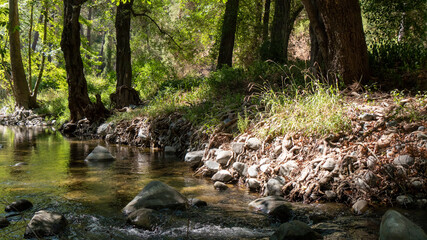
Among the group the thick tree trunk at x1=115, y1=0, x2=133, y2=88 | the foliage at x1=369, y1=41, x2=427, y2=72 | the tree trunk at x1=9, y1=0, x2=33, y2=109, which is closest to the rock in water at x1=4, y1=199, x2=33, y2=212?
the foliage at x1=369, y1=41, x2=427, y2=72

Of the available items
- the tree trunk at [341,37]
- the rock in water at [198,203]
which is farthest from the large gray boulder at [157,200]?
the tree trunk at [341,37]

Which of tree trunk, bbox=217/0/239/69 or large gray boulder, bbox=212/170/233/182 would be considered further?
tree trunk, bbox=217/0/239/69

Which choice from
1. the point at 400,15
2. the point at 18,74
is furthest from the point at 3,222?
the point at 18,74

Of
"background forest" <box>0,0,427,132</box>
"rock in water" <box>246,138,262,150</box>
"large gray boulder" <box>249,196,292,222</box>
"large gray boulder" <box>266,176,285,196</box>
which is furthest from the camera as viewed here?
"background forest" <box>0,0,427,132</box>

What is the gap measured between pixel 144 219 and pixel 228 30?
9.36 metres

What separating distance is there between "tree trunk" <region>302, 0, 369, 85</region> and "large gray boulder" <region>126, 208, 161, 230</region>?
4219 millimetres

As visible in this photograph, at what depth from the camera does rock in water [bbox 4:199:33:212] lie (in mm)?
3684

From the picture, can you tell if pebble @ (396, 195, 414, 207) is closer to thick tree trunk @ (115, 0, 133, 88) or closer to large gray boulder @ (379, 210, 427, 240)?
large gray boulder @ (379, 210, 427, 240)

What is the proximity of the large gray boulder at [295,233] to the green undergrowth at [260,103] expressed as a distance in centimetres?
206

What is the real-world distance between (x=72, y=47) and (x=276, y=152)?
27.2ft

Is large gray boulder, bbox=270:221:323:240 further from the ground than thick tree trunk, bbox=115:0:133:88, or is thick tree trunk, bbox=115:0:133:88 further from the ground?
thick tree trunk, bbox=115:0:133:88

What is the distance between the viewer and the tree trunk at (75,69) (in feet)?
34.9

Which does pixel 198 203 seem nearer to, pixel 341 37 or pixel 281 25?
pixel 341 37

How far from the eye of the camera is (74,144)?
9.26 metres
